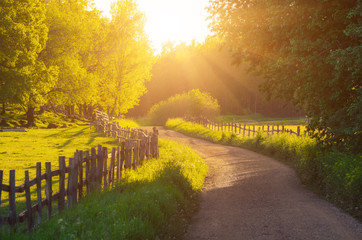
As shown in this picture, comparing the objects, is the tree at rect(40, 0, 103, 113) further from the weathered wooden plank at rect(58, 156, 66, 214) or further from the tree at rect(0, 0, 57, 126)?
the weathered wooden plank at rect(58, 156, 66, 214)

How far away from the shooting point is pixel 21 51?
2355cm

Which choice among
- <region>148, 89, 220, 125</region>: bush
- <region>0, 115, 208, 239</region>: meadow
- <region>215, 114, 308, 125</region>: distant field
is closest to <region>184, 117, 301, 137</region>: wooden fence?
<region>148, 89, 220, 125</region>: bush

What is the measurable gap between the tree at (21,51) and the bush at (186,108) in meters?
24.3

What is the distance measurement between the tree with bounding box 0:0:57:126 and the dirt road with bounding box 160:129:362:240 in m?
17.2

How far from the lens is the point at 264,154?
63.2ft

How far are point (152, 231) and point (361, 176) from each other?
5.38 metres

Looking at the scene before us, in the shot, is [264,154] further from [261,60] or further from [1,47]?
[1,47]

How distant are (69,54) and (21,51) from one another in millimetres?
6447

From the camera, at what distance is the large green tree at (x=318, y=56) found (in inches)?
341

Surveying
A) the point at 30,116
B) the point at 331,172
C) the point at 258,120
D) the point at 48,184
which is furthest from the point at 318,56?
the point at 258,120

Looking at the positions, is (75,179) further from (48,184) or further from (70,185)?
(48,184)

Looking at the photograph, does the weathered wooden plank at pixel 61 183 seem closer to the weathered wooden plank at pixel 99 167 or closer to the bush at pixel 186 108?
the weathered wooden plank at pixel 99 167

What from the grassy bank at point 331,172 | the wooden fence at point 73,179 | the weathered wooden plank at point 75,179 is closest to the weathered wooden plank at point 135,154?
the wooden fence at point 73,179

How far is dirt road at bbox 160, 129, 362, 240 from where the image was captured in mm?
6773
